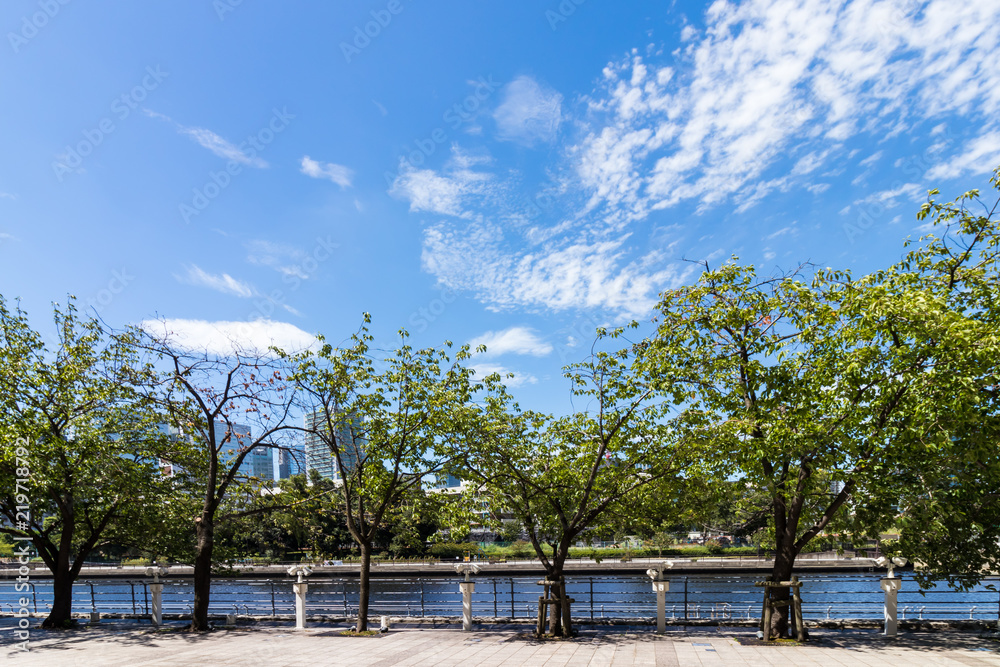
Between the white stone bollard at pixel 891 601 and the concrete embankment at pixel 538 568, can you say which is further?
the concrete embankment at pixel 538 568

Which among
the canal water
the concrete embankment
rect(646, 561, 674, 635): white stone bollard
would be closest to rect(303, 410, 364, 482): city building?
rect(646, 561, 674, 635): white stone bollard

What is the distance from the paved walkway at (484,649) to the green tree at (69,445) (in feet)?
8.95

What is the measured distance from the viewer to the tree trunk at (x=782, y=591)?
1126cm

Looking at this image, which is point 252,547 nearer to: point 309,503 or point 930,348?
point 309,503

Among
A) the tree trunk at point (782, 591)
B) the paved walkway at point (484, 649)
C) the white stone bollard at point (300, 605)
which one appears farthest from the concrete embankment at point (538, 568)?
the tree trunk at point (782, 591)

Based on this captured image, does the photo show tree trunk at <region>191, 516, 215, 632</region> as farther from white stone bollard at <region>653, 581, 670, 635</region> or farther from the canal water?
white stone bollard at <region>653, 581, 670, 635</region>

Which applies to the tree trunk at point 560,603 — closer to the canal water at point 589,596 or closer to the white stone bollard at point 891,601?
the white stone bollard at point 891,601

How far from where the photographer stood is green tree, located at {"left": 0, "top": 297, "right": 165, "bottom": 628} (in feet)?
40.9

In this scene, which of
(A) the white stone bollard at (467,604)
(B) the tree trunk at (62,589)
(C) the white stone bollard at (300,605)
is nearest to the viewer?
(A) the white stone bollard at (467,604)

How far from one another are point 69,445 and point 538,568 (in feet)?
136

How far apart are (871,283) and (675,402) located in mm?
4211

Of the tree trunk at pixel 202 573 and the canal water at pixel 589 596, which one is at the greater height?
the tree trunk at pixel 202 573

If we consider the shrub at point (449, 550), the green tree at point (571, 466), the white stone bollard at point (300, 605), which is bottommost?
the shrub at point (449, 550)

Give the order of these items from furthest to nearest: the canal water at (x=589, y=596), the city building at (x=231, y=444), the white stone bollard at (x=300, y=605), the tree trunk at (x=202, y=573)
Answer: the canal water at (x=589, y=596)
the city building at (x=231, y=444)
the white stone bollard at (x=300, y=605)
the tree trunk at (x=202, y=573)
